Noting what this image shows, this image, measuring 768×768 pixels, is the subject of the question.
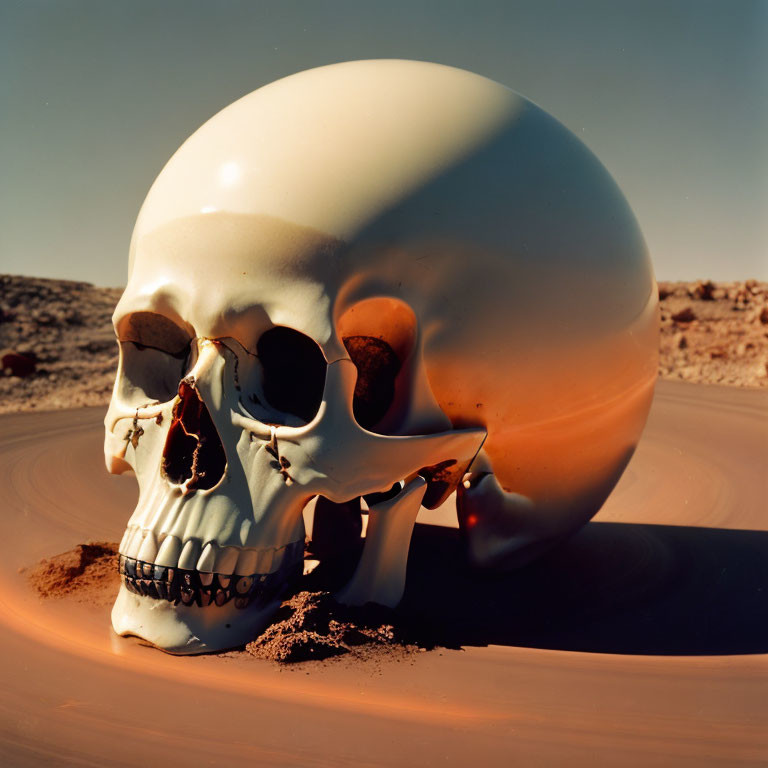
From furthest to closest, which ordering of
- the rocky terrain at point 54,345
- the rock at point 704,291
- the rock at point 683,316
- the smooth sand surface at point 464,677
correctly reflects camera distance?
the rock at point 704,291 → the rock at point 683,316 → the rocky terrain at point 54,345 → the smooth sand surface at point 464,677

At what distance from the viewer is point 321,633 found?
3229mm

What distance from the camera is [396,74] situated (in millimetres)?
3725

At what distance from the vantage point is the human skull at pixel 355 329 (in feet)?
10.6

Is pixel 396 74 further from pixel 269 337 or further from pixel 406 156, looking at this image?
pixel 269 337

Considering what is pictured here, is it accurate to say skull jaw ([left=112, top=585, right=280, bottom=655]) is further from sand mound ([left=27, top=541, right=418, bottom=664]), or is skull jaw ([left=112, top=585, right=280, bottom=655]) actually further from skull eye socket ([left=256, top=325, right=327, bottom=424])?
skull eye socket ([left=256, top=325, right=327, bottom=424])

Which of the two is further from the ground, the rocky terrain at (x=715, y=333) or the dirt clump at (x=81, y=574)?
the rocky terrain at (x=715, y=333)

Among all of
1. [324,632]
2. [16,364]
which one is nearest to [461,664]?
[324,632]

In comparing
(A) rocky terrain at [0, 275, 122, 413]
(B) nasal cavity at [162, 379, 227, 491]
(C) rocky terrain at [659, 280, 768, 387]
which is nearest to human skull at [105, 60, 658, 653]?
(B) nasal cavity at [162, 379, 227, 491]

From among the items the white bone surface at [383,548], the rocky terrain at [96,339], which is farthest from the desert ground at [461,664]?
the rocky terrain at [96,339]

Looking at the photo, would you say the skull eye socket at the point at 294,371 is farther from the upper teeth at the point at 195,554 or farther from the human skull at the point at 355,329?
the upper teeth at the point at 195,554

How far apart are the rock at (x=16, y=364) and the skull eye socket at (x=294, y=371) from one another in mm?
8625

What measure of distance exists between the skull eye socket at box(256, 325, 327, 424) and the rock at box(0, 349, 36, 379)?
28.3 ft

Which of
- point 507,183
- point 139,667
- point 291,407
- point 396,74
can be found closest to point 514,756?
point 139,667

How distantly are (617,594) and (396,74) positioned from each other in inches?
98.9
